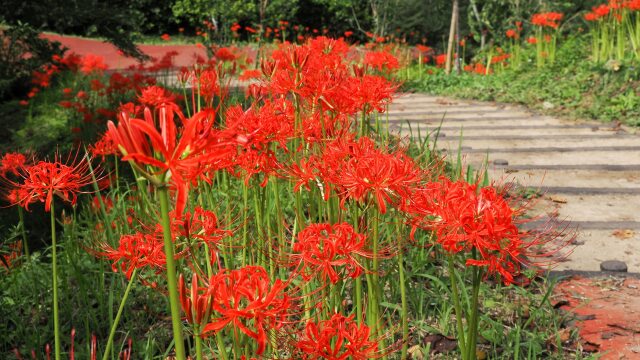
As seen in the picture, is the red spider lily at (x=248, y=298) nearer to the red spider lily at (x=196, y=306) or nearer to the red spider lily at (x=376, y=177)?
the red spider lily at (x=196, y=306)

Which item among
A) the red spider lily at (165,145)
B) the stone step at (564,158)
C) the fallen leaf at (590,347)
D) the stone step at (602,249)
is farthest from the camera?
the stone step at (564,158)

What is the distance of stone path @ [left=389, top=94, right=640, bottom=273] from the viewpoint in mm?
3754

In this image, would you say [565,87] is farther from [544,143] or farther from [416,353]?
[416,353]

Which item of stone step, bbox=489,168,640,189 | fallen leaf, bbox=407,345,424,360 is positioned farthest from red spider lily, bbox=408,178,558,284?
stone step, bbox=489,168,640,189

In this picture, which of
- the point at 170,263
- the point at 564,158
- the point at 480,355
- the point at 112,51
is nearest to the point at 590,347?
the point at 480,355

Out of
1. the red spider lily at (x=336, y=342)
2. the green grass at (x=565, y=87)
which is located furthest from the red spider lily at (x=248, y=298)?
the green grass at (x=565, y=87)

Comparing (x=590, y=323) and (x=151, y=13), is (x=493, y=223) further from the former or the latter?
(x=151, y=13)

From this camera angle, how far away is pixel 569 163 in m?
5.23

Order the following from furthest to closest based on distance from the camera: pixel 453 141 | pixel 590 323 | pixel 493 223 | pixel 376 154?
pixel 453 141 → pixel 590 323 → pixel 376 154 → pixel 493 223

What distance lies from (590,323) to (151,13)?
2356cm

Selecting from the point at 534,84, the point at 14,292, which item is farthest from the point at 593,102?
the point at 14,292

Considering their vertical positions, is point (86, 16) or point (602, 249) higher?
point (86, 16)

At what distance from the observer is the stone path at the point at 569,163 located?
3.75 m

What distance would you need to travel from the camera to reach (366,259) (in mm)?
1553
